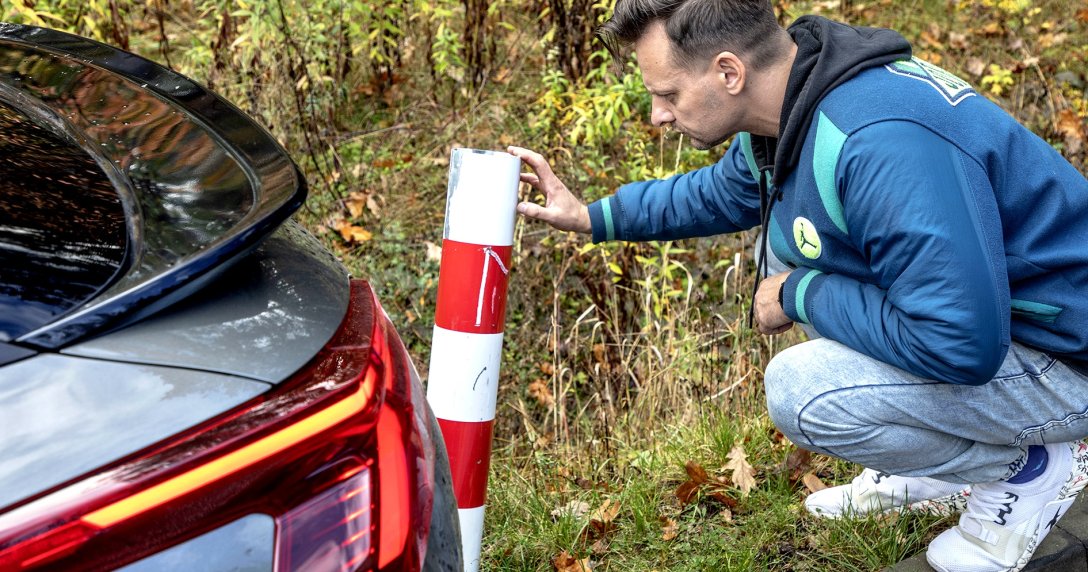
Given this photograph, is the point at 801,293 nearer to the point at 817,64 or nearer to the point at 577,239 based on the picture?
the point at 817,64

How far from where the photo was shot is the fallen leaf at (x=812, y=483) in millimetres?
3158

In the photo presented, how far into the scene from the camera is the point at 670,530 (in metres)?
3.00

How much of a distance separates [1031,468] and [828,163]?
101 centimetres

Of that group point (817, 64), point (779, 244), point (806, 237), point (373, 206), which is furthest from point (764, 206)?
point (373, 206)

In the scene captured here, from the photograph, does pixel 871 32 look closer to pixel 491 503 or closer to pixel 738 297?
pixel 491 503

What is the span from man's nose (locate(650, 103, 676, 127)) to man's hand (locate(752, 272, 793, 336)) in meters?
0.50

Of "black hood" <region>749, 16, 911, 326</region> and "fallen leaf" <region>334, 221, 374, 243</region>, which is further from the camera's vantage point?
"fallen leaf" <region>334, 221, 374, 243</region>

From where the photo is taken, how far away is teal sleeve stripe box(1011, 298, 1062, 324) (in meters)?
2.36

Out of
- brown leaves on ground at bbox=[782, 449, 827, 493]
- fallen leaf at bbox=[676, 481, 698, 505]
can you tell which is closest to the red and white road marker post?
fallen leaf at bbox=[676, 481, 698, 505]

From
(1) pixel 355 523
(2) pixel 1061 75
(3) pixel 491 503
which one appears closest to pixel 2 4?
(3) pixel 491 503

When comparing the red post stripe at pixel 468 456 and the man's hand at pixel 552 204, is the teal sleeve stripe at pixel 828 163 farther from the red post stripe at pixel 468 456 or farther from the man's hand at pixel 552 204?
the red post stripe at pixel 468 456

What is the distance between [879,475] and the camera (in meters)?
2.92

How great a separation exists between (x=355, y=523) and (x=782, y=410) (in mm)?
1516

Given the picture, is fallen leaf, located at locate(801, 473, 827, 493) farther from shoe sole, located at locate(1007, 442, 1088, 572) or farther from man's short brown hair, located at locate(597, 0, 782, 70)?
man's short brown hair, located at locate(597, 0, 782, 70)
